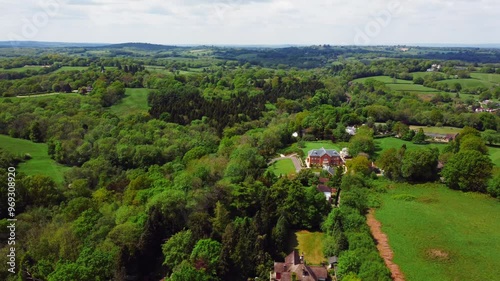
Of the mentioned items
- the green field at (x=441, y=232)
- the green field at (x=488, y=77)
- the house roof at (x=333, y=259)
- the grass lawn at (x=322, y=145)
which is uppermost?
the green field at (x=488, y=77)

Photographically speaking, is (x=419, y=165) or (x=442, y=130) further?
(x=442, y=130)

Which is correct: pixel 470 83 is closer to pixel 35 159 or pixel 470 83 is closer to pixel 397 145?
pixel 397 145

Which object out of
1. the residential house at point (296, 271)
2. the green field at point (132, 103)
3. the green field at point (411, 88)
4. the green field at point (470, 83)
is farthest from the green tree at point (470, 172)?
the green field at point (470, 83)

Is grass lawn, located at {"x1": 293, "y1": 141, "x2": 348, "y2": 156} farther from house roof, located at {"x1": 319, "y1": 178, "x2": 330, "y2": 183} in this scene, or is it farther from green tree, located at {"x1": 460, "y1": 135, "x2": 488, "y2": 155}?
green tree, located at {"x1": 460, "y1": 135, "x2": 488, "y2": 155}

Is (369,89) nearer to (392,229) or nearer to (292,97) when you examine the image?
(292,97)

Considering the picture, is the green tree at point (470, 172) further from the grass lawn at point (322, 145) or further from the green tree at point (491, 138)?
the green tree at point (491, 138)

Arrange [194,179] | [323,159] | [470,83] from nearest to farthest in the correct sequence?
[194,179], [323,159], [470,83]

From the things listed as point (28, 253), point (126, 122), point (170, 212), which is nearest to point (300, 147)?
point (126, 122)

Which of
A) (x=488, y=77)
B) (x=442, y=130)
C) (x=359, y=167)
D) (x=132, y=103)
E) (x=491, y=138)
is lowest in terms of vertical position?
(x=442, y=130)

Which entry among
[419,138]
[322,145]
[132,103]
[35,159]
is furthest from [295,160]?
[132,103]
